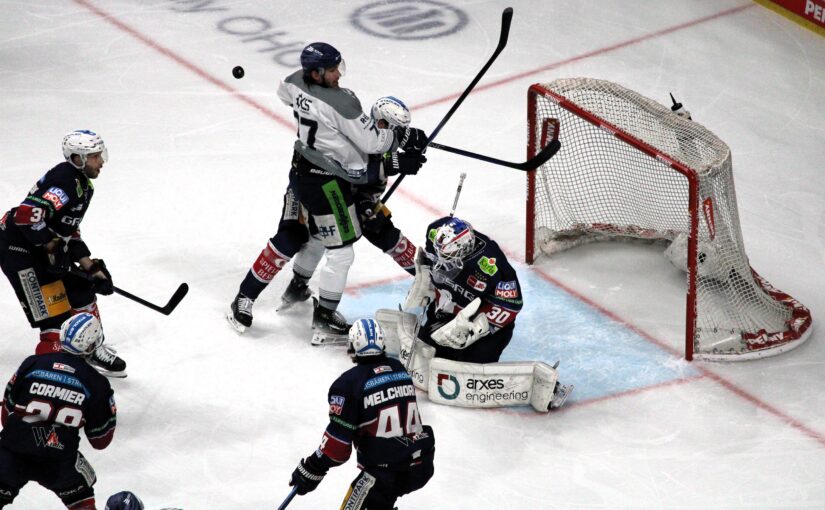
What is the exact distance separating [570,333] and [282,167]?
2.14m

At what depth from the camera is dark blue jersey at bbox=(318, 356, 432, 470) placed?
14.0ft

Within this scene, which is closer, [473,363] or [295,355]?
[473,363]

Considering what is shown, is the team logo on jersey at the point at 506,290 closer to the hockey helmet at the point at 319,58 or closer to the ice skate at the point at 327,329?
the ice skate at the point at 327,329

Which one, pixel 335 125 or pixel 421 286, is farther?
pixel 421 286

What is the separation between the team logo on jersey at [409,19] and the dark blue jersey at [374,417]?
16.7 feet

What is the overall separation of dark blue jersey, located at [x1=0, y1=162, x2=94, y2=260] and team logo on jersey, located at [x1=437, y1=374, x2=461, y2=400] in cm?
153

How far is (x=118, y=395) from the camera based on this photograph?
5590 millimetres

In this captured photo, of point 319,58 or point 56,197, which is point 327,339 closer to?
point 319,58

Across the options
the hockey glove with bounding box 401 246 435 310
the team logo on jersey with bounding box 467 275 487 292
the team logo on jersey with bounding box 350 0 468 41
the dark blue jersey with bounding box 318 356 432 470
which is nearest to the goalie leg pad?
the team logo on jersey with bounding box 467 275 487 292

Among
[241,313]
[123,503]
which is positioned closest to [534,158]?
[241,313]

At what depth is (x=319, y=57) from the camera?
557cm

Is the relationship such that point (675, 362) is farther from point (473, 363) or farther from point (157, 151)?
point (157, 151)

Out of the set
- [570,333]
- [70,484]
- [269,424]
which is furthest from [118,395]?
[570,333]

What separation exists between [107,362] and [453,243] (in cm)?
148
